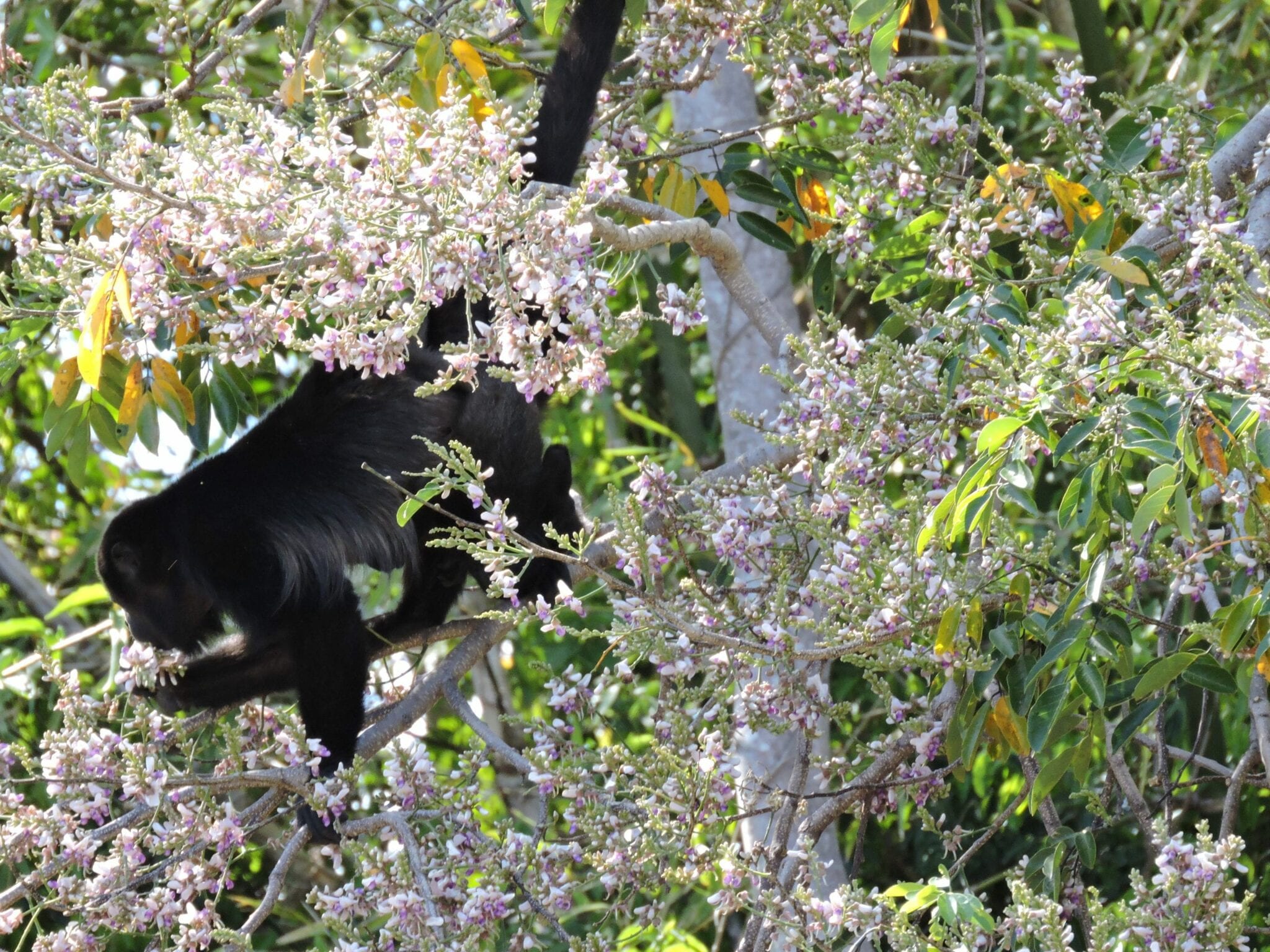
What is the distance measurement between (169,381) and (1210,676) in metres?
1.75

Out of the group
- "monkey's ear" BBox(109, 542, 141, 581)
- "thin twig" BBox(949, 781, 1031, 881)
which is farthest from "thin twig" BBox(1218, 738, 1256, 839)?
"monkey's ear" BBox(109, 542, 141, 581)

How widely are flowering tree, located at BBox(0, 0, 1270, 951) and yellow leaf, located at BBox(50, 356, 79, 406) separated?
52mm

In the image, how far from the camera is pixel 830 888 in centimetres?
303

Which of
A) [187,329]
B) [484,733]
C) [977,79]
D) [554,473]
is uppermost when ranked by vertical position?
[977,79]

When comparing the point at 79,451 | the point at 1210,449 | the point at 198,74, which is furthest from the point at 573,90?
the point at 1210,449

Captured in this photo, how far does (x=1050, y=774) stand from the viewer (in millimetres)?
1867

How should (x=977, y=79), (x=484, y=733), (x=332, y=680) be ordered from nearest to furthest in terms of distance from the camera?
(x=484, y=733)
(x=977, y=79)
(x=332, y=680)

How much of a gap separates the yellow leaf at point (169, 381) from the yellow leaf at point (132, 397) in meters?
0.05

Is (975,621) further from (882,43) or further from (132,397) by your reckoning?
(132,397)

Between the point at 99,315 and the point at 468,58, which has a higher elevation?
the point at 468,58

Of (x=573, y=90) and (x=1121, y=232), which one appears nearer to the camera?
(x=1121, y=232)

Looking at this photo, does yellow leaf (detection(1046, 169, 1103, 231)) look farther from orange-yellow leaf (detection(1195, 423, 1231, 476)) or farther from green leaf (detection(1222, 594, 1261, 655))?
green leaf (detection(1222, 594, 1261, 655))

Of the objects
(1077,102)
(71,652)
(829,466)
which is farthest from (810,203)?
(71,652)

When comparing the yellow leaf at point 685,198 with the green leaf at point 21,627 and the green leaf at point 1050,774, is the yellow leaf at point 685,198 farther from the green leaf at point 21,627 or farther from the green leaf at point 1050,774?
the green leaf at point 21,627
